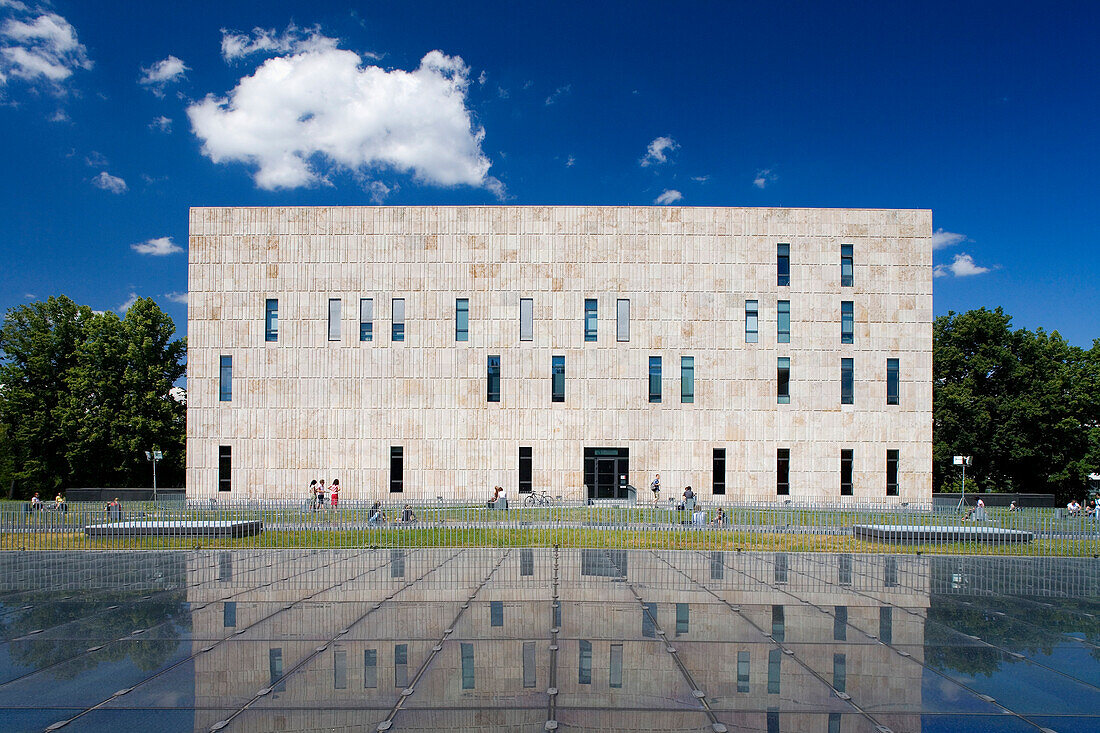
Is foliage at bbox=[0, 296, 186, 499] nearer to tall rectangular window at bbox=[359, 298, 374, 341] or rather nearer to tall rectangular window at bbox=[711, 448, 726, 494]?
tall rectangular window at bbox=[359, 298, 374, 341]

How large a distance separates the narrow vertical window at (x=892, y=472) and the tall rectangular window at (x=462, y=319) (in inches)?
1130

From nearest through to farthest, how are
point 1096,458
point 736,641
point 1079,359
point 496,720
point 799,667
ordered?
point 496,720
point 799,667
point 736,641
point 1096,458
point 1079,359

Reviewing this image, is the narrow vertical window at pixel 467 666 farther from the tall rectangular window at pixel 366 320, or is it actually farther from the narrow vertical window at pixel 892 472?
the narrow vertical window at pixel 892 472

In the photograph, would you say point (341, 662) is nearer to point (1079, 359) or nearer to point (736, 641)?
point (736, 641)

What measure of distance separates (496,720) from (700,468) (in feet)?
121

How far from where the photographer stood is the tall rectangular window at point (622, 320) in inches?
1666

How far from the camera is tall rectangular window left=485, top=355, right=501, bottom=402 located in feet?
139

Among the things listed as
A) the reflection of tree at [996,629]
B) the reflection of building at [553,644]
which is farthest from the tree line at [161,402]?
the reflection of tree at [996,629]

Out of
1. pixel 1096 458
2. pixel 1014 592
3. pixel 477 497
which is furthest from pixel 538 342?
pixel 1096 458

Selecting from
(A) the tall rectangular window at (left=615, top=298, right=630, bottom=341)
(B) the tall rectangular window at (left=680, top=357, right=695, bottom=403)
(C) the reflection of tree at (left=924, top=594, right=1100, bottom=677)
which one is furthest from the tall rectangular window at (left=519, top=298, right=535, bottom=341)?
(C) the reflection of tree at (left=924, top=594, right=1100, bottom=677)

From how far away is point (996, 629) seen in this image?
1001 centimetres

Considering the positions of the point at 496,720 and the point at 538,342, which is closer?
the point at 496,720

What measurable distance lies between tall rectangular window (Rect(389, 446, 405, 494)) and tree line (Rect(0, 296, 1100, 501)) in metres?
21.2

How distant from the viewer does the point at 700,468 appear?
137 feet
